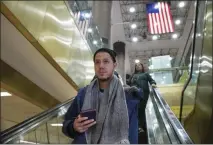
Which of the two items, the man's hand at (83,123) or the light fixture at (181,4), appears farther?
the light fixture at (181,4)

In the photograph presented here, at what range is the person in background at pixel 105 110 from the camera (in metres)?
1.95

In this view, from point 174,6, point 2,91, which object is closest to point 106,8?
point 174,6

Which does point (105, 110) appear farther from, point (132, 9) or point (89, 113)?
point (132, 9)

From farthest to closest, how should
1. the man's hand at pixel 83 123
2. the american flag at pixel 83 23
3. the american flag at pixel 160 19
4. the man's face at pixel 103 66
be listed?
the american flag at pixel 160 19 → the american flag at pixel 83 23 → the man's face at pixel 103 66 → the man's hand at pixel 83 123

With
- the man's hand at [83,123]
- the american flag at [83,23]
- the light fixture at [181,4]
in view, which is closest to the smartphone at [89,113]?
the man's hand at [83,123]

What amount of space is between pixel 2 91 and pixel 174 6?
1512cm

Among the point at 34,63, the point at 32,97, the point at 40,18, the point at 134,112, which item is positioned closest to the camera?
the point at 134,112

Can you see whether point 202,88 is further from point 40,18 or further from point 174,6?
point 174,6

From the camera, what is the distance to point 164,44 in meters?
23.3

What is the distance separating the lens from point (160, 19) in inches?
494

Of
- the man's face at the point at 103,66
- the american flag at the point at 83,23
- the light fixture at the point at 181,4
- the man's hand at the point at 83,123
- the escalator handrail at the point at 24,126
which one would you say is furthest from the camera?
the light fixture at the point at 181,4

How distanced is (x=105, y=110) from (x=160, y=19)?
1121cm

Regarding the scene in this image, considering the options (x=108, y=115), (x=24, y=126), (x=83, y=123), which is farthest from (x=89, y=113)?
(x=24, y=126)

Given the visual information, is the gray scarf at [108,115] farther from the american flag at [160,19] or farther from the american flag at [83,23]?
the american flag at [160,19]
